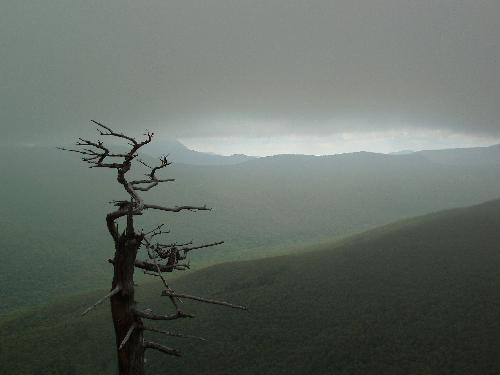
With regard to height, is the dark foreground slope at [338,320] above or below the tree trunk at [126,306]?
below

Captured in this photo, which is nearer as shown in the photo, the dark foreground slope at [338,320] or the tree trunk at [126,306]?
the tree trunk at [126,306]

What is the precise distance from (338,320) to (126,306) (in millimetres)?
34112

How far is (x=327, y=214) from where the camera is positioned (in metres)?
192

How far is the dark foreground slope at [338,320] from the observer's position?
31.1 metres

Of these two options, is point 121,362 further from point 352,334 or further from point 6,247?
point 6,247

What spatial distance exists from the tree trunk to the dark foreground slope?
26.9 meters

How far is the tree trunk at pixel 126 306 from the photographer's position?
7512 millimetres

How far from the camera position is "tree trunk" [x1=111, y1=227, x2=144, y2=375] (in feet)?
24.6

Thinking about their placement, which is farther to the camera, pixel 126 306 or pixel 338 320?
pixel 338 320

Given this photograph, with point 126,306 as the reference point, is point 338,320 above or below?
below

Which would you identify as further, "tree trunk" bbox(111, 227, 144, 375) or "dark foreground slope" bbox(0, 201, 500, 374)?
"dark foreground slope" bbox(0, 201, 500, 374)

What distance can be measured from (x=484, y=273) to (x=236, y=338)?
28.2m

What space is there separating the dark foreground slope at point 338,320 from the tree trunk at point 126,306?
2694 centimetres

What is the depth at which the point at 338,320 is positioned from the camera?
37781 millimetres
